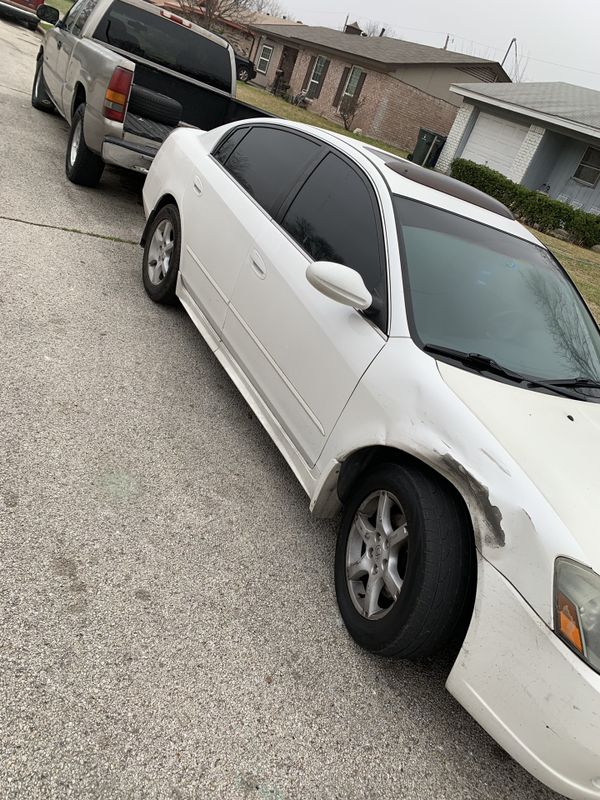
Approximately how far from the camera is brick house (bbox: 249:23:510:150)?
28.6 m

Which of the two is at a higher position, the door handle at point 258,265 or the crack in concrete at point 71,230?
the door handle at point 258,265

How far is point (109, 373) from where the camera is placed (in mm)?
3973

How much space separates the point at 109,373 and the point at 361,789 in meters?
2.68

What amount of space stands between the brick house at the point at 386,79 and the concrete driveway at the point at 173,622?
91.4ft

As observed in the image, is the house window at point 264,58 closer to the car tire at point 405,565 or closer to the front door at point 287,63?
the front door at point 287,63

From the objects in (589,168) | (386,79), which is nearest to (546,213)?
(589,168)

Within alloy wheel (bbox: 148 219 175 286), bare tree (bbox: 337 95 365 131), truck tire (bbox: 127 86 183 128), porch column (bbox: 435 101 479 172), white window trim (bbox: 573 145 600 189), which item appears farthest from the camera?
bare tree (bbox: 337 95 365 131)

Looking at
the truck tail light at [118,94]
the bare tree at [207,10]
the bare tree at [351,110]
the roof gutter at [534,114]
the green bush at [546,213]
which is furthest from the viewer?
the bare tree at [351,110]

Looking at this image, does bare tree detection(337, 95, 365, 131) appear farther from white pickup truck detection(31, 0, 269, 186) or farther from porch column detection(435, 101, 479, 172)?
white pickup truck detection(31, 0, 269, 186)

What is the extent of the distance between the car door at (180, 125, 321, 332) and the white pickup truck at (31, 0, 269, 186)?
194 centimetres

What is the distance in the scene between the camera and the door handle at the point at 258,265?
358cm

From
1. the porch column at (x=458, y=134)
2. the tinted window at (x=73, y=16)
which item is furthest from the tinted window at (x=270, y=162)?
the porch column at (x=458, y=134)

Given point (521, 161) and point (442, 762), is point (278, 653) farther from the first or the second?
point (521, 161)

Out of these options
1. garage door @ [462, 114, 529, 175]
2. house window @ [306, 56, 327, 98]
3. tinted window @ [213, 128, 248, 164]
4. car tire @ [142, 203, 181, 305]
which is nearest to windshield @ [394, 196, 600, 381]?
tinted window @ [213, 128, 248, 164]
